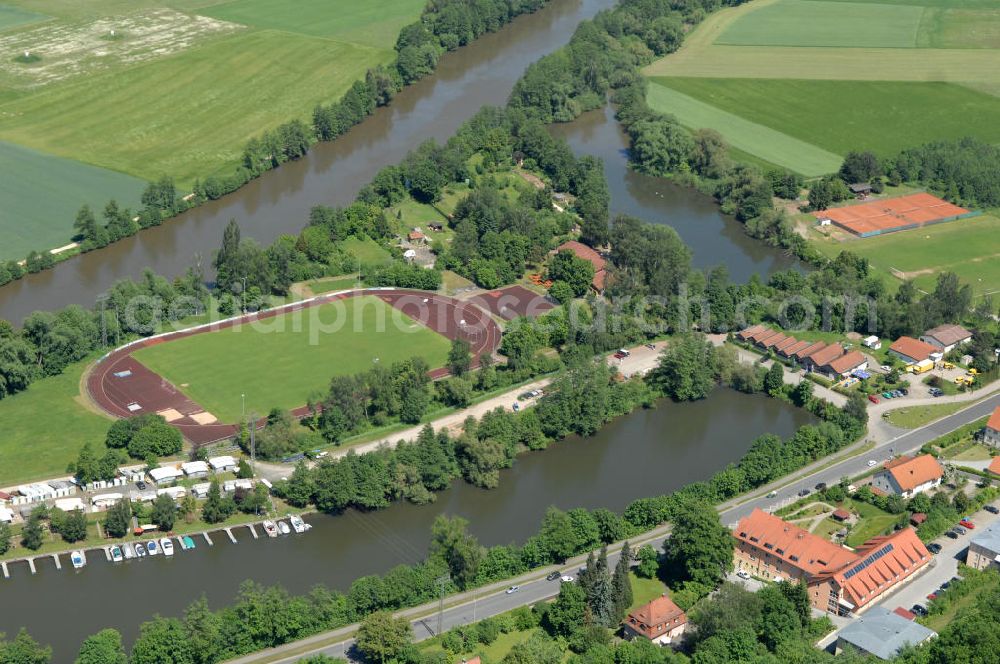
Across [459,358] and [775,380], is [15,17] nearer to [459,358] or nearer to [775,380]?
[459,358]

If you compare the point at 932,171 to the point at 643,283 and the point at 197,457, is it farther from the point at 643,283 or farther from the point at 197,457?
the point at 197,457

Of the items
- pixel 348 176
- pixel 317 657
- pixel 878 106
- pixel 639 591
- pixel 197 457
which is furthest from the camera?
pixel 878 106

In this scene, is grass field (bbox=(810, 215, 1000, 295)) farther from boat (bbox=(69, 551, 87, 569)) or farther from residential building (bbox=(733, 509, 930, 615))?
boat (bbox=(69, 551, 87, 569))

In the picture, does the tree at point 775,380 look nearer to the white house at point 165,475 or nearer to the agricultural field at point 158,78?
the white house at point 165,475

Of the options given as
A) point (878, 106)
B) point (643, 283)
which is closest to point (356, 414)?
point (643, 283)

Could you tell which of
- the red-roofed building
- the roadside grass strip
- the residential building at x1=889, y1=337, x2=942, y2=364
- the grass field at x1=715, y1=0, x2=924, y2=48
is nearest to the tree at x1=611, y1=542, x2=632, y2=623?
the residential building at x1=889, y1=337, x2=942, y2=364

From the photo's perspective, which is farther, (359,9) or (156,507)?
(359,9)
